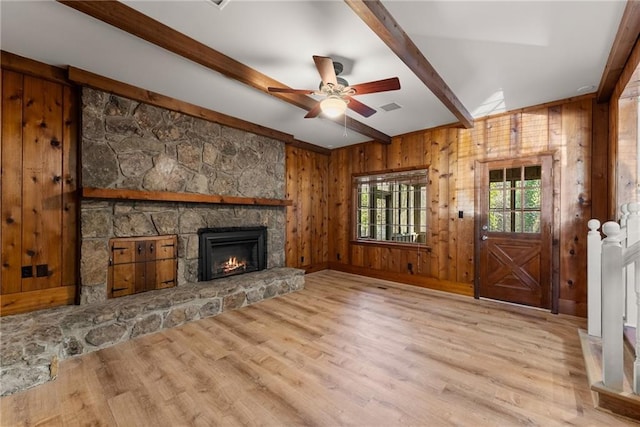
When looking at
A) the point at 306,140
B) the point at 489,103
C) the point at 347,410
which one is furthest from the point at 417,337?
the point at 306,140

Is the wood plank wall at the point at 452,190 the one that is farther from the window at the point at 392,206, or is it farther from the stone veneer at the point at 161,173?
the stone veneer at the point at 161,173

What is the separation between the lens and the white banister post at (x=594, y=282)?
8.54 feet

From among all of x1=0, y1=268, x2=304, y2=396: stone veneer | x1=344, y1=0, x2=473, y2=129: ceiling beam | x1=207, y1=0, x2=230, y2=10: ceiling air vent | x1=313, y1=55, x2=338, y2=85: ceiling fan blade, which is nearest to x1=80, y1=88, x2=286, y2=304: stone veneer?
x1=0, y1=268, x2=304, y2=396: stone veneer

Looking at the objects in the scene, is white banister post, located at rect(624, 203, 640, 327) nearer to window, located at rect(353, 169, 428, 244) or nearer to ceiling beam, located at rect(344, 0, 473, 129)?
ceiling beam, located at rect(344, 0, 473, 129)

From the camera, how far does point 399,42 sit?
80.4 inches

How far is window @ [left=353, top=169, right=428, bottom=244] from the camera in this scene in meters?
4.83

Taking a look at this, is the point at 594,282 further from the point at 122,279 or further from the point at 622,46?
the point at 122,279

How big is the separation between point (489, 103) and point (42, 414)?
16.6 ft

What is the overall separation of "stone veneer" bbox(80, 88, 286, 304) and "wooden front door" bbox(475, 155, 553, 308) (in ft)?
10.9

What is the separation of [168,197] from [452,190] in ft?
13.4

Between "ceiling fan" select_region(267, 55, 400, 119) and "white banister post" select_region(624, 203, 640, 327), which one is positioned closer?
"ceiling fan" select_region(267, 55, 400, 119)

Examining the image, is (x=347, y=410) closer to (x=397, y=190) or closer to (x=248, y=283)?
(x=248, y=283)

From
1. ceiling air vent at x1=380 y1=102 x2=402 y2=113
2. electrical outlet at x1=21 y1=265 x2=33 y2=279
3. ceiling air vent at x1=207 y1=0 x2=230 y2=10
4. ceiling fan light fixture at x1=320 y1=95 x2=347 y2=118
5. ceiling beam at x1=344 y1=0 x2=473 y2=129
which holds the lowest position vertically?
electrical outlet at x1=21 y1=265 x2=33 y2=279

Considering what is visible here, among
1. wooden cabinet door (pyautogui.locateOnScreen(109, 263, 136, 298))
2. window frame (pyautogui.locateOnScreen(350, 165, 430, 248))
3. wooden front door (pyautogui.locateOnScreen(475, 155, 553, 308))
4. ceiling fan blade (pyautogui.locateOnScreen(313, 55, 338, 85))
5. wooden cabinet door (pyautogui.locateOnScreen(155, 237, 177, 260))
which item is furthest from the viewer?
window frame (pyautogui.locateOnScreen(350, 165, 430, 248))
